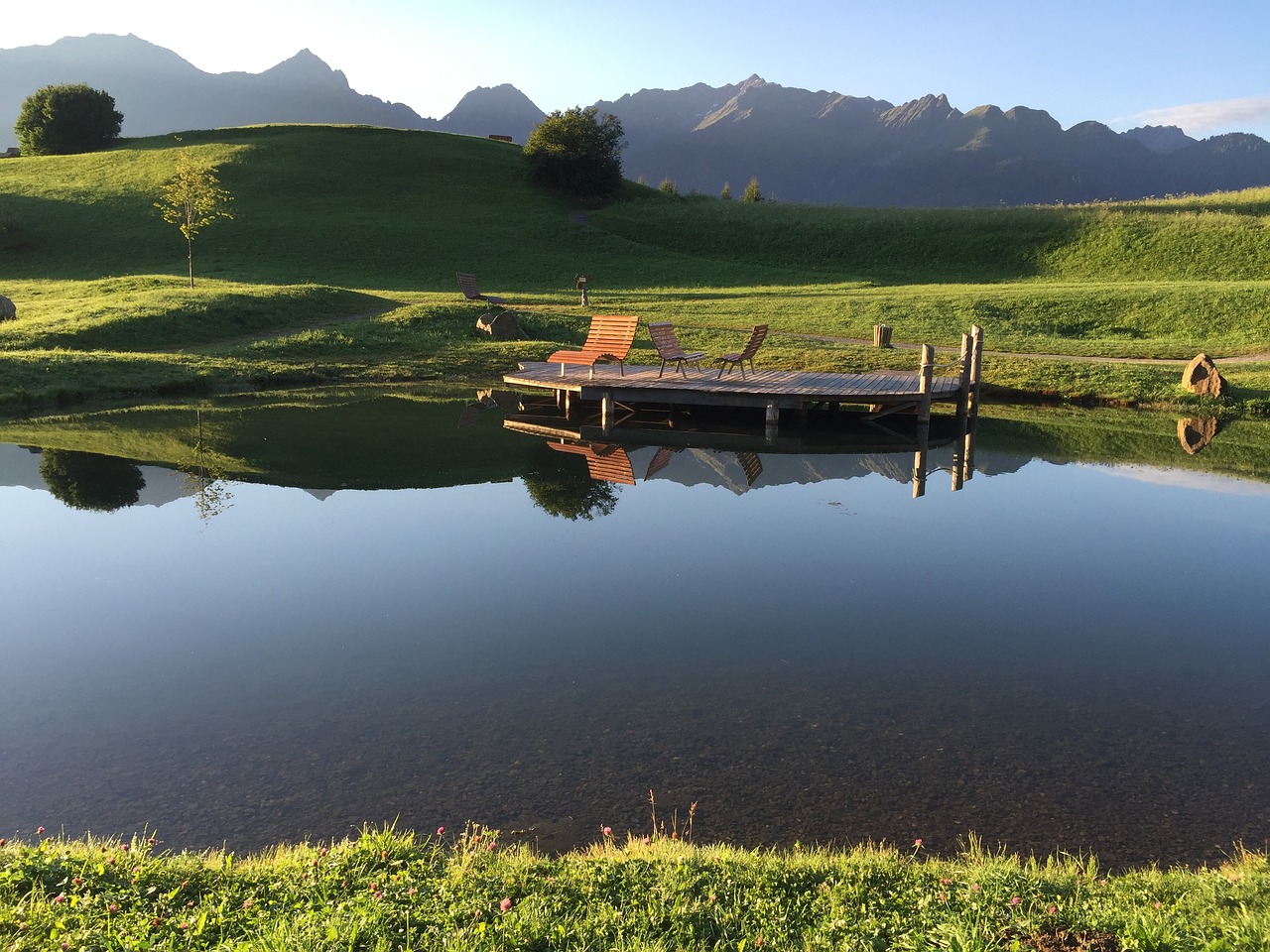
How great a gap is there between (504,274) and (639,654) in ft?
130

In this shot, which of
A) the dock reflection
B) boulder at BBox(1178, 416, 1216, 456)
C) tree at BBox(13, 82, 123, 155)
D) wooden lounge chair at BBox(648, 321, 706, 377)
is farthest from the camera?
tree at BBox(13, 82, 123, 155)

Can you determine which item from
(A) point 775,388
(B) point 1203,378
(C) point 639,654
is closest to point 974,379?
(A) point 775,388

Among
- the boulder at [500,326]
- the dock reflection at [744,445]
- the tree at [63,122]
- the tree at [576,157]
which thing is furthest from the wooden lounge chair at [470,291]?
the tree at [63,122]

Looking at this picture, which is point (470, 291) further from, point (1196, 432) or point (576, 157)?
point (576, 157)

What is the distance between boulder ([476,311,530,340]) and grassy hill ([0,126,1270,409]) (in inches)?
27.5

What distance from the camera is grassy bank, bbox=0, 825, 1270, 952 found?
4.12 m

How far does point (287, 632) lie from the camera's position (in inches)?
363

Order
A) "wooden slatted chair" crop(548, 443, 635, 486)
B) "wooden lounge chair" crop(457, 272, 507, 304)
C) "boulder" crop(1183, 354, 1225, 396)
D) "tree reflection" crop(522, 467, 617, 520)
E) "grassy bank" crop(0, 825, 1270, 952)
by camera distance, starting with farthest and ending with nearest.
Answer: "wooden lounge chair" crop(457, 272, 507, 304) → "boulder" crop(1183, 354, 1225, 396) → "wooden slatted chair" crop(548, 443, 635, 486) → "tree reflection" crop(522, 467, 617, 520) → "grassy bank" crop(0, 825, 1270, 952)

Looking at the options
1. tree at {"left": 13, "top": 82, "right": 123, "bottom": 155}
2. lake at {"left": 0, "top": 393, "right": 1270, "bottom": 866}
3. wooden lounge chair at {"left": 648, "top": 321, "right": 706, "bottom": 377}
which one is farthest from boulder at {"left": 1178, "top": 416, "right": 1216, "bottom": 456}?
tree at {"left": 13, "top": 82, "right": 123, "bottom": 155}

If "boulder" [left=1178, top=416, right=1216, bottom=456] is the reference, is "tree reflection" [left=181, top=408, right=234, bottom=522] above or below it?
below

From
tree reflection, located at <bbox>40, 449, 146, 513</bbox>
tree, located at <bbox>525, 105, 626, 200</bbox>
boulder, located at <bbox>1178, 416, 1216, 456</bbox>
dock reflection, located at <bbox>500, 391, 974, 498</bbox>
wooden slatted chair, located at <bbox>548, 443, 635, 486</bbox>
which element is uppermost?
tree, located at <bbox>525, 105, 626, 200</bbox>

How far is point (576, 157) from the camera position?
2569 inches

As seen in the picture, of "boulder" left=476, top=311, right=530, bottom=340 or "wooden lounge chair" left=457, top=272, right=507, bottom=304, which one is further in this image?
"wooden lounge chair" left=457, top=272, right=507, bottom=304

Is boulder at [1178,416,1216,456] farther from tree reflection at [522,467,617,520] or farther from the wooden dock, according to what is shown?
tree reflection at [522,467,617,520]
